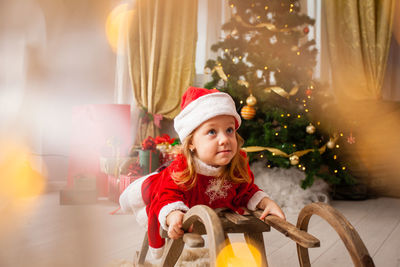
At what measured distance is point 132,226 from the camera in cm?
162

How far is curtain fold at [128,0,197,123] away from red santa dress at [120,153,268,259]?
182 cm

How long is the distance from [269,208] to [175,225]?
0.82 ft

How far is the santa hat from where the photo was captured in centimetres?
84

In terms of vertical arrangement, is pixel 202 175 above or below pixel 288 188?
above

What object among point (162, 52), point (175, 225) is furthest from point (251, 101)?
point (175, 225)

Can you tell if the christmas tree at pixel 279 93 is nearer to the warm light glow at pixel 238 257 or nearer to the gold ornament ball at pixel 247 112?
the gold ornament ball at pixel 247 112

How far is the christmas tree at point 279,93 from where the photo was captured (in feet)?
6.43

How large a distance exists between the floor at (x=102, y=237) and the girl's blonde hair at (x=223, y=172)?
0.31 metres

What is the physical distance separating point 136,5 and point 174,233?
2.41m

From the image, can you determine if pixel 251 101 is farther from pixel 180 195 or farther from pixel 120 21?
pixel 120 21

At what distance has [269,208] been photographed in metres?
0.82

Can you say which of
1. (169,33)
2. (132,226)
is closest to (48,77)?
(132,226)

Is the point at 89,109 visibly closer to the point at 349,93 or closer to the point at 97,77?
the point at 97,77

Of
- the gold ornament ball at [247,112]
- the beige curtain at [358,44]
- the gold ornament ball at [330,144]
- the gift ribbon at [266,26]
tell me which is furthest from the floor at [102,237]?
the gift ribbon at [266,26]
